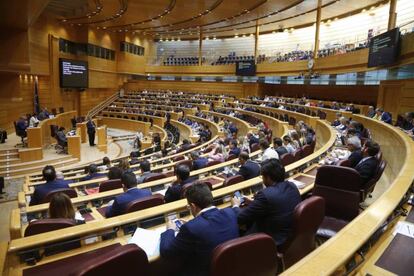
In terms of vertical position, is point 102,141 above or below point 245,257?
below

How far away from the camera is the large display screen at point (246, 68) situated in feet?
66.5

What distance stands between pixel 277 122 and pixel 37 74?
39.3 ft

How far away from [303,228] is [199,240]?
2.57 ft

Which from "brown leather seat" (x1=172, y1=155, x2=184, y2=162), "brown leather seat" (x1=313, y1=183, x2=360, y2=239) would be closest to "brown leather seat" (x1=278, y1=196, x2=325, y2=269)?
"brown leather seat" (x1=313, y1=183, x2=360, y2=239)

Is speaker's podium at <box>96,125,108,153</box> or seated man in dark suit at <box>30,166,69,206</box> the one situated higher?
seated man in dark suit at <box>30,166,69,206</box>

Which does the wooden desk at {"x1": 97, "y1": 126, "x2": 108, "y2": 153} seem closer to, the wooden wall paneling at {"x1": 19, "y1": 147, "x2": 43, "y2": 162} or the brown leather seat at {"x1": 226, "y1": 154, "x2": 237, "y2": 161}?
the wooden wall paneling at {"x1": 19, "y1": 147, "x2": 43, "y2": 162}

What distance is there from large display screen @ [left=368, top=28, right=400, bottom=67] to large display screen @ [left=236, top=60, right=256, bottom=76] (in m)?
10.4

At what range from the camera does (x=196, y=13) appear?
17406 millimetres

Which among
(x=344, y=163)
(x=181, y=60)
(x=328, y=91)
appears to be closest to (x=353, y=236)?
(x=344, y=163)

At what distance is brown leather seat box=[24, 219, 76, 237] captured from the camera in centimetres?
220

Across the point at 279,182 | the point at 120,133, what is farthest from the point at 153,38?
the point at 279,182

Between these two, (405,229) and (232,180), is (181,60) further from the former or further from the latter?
(405,229)

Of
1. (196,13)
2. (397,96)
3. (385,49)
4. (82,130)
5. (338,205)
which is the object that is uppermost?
(196,13)

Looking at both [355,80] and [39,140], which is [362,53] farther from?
[39,140]
